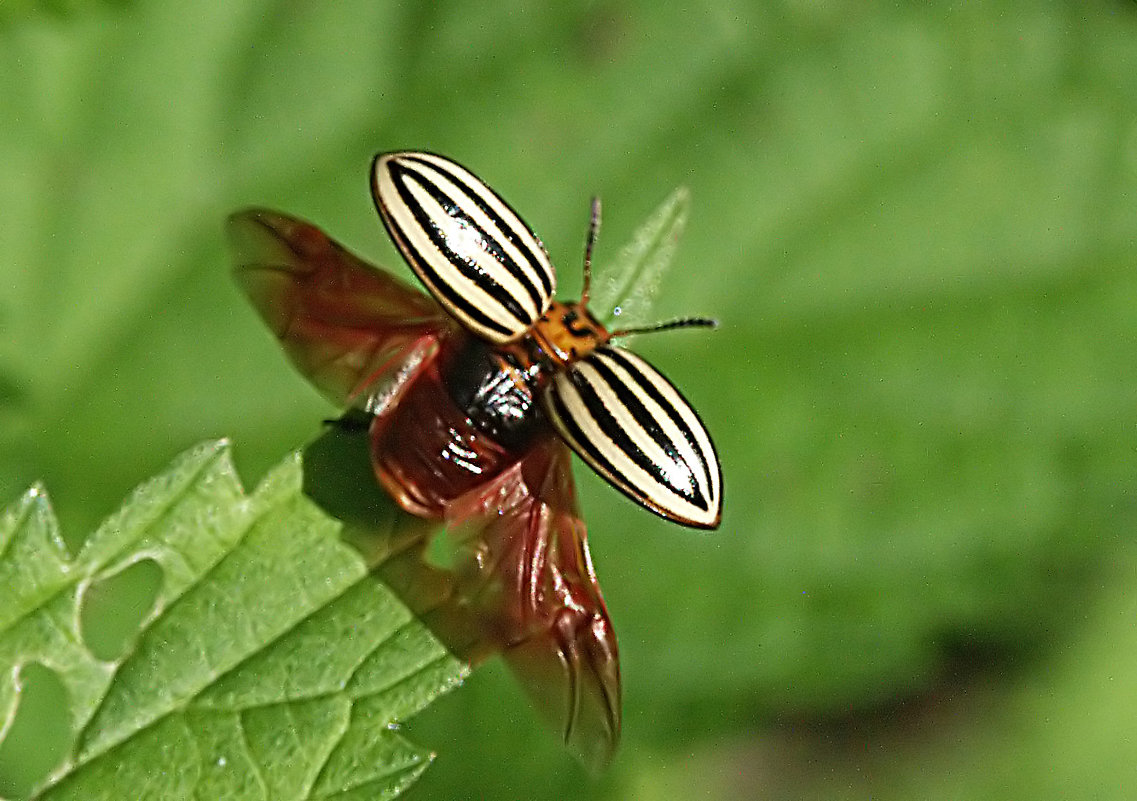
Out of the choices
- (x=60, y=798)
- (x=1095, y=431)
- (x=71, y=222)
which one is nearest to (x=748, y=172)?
(x=1095, y=431)

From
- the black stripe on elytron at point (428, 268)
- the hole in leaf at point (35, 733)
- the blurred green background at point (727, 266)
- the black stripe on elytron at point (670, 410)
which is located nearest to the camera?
the black stripe on elytron at point (670, 410)

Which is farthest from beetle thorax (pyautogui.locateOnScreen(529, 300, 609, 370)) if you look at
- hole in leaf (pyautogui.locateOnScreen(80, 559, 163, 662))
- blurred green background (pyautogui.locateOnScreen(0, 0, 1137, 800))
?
hole in leaf (pyautogui.locateOnScreen(80, 559, 163, 662))

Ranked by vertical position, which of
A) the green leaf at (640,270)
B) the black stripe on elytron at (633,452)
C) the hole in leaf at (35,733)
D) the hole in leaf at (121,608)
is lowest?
the black stripe on elytron at (633,452)

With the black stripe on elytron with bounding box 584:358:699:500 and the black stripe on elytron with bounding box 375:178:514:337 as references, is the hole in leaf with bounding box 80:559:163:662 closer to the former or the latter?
the black stripe on elytron with bounding box 375:178:514:337

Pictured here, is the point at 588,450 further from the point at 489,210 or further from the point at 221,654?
the point at 221,654

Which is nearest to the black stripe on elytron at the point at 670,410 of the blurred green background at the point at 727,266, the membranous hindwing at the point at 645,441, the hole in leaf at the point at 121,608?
the membranous hindwing at the point at 645,441

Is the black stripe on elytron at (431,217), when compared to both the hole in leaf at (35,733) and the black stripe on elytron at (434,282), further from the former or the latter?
the hole in leaf at (35,733)

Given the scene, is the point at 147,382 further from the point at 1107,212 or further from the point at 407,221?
the point at 1107,212
